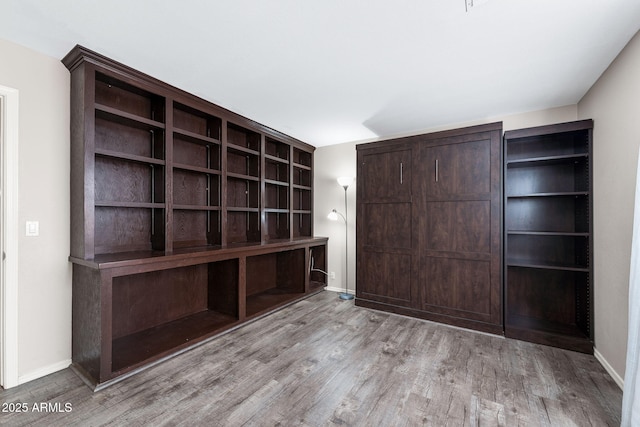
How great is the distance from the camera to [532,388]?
2.01 m

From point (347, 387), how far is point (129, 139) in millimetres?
2917

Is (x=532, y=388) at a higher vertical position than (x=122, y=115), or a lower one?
lower

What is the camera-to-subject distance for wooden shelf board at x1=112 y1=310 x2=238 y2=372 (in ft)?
7.35

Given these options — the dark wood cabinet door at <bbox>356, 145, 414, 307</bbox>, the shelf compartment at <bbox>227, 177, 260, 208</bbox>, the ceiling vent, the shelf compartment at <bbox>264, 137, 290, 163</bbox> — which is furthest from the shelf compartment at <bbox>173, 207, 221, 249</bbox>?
the ceiling vent

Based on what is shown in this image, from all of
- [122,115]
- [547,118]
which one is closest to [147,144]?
[122,115]

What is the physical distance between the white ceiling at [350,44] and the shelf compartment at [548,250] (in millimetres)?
1480

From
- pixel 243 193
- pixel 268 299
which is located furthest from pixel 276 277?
pixel 243 193

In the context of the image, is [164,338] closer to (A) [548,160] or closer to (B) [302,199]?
(B) [302,199]

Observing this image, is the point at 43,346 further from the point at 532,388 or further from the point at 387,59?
the point at 532,388

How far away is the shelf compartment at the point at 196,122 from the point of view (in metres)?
3.02

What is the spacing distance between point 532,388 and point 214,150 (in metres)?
3.67

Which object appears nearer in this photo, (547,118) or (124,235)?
(124,235)

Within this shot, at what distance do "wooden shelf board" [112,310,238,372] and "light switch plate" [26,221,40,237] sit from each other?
1.12m

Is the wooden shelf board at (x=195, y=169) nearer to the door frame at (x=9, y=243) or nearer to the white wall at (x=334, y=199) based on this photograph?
the door frame at (x=9, y=243)
